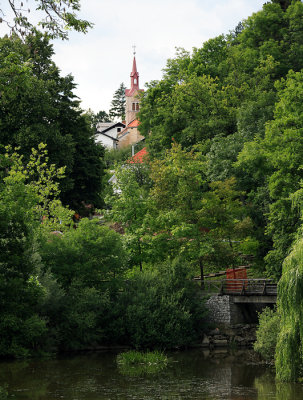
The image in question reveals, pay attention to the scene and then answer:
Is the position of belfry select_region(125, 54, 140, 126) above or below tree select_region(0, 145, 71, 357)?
above

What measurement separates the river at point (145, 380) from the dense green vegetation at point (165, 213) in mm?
1243

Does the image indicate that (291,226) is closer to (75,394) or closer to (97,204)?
(75,394)

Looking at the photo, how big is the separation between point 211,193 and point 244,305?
717 cm

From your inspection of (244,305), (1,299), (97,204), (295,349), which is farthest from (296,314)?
→ (97,204)

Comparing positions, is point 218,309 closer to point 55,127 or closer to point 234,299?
point 234,299

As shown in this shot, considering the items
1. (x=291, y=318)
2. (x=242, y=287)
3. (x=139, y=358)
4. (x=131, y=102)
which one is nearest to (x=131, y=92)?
(x=131, y=102)

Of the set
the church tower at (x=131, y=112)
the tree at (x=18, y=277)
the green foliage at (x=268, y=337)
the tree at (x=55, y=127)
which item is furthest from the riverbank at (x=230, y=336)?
the church tower at (x=131, y=112)

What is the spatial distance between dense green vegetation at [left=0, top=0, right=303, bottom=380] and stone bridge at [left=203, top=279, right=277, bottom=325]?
4.31 ft

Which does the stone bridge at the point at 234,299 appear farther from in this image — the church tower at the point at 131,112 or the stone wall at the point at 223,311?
the church tower at the point at 131,112

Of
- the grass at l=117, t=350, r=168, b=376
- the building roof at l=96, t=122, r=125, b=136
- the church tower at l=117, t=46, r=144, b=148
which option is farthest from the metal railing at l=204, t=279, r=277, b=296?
the building roof at l=96, t=122, r=125, b=136

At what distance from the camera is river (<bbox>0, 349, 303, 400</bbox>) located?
851 inches

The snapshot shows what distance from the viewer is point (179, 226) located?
110ft

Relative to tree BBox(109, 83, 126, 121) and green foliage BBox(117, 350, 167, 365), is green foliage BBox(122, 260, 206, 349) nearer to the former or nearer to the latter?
green foliage BBox(117, 350, 167, 365)

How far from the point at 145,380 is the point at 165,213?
12.2 m
